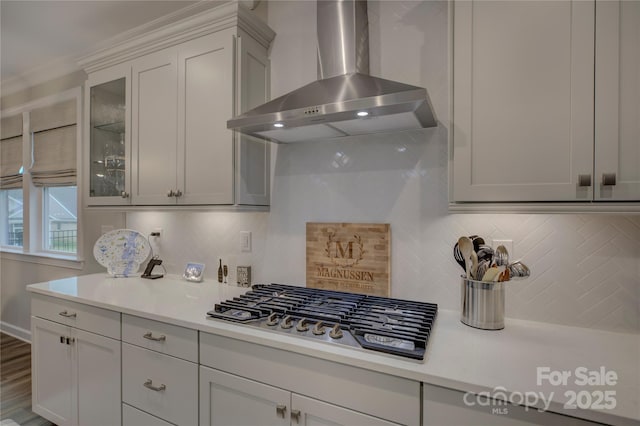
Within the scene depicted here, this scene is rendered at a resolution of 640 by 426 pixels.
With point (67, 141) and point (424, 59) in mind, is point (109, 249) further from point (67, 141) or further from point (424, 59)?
point (424, 59)

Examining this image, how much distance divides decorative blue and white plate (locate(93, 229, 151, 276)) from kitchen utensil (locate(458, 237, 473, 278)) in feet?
6.93

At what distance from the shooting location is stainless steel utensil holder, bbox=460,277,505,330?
1.28 m

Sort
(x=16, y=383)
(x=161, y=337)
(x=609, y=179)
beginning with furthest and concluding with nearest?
1. (x=16, y=383)
2. (x=161, y=337)
3. (x=609, y=179)

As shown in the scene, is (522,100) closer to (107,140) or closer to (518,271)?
(518,271)

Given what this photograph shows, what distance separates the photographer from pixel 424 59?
1.60 meters

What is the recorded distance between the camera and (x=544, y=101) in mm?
1124

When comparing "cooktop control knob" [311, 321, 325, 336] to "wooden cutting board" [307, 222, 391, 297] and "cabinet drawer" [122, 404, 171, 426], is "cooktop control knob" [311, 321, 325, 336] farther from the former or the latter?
"cabinet drawer" [122, 404, 171, 426]

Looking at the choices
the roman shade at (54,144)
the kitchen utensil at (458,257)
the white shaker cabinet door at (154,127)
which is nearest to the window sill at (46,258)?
the roman shade at (54,144)

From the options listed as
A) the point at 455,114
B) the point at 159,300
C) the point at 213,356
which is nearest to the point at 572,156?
the point at 455,114

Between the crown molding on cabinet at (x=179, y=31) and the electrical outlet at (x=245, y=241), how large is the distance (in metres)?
1.17

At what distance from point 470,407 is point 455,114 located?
991 millimetres

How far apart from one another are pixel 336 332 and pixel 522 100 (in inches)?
42.1

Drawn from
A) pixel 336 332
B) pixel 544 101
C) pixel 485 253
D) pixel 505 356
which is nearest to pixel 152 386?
pixel 336 332

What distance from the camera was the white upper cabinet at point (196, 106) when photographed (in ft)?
5.79
